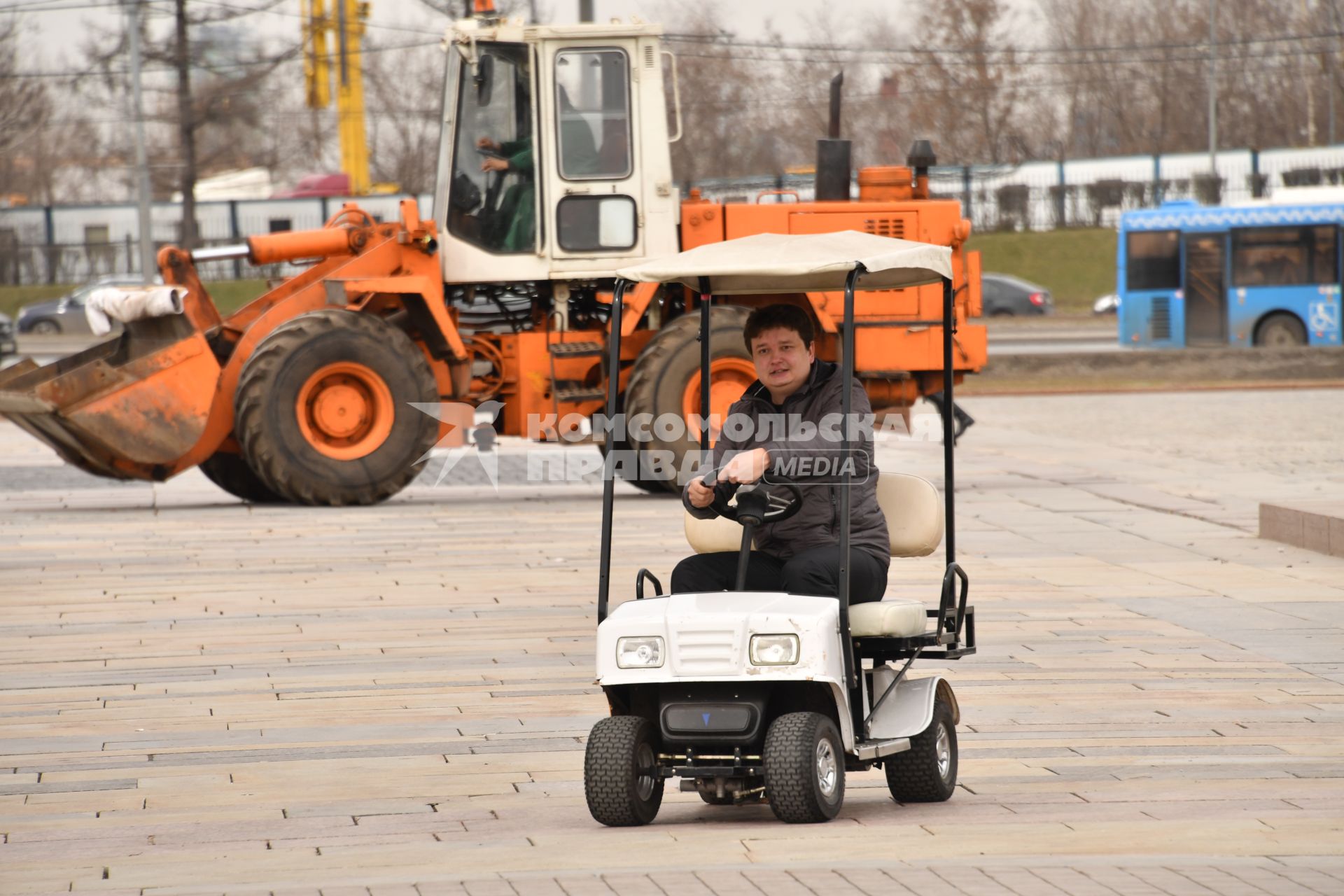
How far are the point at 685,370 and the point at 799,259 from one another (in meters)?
8.97

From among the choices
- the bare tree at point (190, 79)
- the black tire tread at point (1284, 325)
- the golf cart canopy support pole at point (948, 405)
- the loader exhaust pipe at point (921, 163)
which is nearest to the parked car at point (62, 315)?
the bare tree at point (190, 79)

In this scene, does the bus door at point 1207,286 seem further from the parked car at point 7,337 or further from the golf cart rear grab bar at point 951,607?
the golf cart rear grab bar at point 951,607

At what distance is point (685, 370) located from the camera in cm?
1538

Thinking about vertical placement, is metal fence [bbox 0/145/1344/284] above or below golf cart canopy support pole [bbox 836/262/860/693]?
above

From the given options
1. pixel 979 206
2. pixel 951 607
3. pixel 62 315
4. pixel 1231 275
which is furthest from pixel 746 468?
pixel 979 206

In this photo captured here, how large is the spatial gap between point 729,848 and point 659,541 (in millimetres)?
7584

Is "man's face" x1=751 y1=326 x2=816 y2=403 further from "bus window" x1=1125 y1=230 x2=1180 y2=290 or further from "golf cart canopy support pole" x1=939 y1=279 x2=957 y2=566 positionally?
"bus window" x1=1125 y1=230 x2=1180 y2=290

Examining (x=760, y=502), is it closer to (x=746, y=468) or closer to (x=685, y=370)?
(x=746, y=468)

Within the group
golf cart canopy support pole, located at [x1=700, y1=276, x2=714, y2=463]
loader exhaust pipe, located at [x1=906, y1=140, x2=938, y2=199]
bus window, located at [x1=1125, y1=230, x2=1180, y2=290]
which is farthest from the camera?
bus window, located at [x1=1125, y1=230, x2=1180, y2=290]

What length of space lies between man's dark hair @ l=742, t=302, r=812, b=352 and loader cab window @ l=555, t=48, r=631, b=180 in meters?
9.59

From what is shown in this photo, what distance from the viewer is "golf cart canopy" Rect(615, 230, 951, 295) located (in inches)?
250

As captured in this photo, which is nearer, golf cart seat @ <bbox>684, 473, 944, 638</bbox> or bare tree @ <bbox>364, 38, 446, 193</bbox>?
golf cart seat @ <bbox>684, 473, 944, 638</bbox>

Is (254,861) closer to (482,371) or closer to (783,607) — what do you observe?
(783,607)

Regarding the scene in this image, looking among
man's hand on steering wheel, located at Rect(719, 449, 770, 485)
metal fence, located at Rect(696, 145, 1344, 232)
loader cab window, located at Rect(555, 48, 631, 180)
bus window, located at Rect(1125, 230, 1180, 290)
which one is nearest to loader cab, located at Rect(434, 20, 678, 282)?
loader cab window, located at Rect(555, 48, 631, 180)
